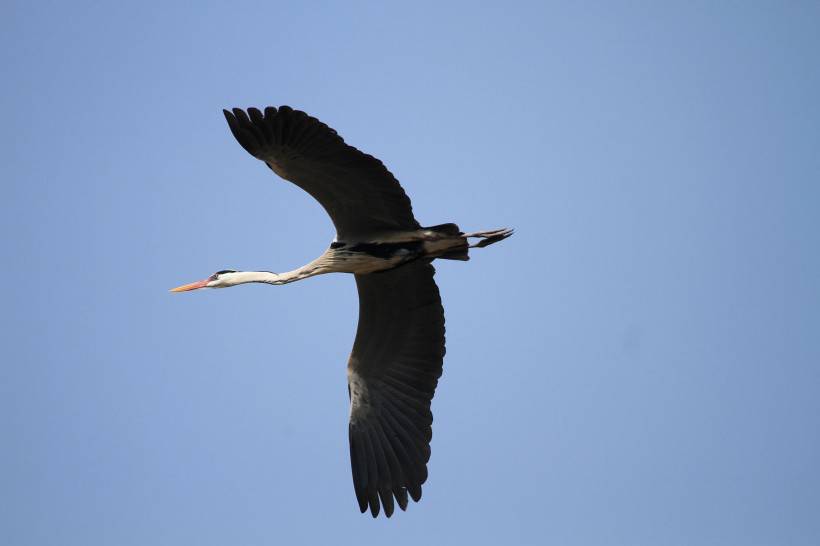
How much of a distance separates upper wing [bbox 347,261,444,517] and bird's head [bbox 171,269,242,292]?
1.42m

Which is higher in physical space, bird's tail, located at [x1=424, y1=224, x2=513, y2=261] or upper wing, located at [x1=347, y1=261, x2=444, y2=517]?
bird's tail, located at [x1=424, y1=224, x2=513, y2=261]

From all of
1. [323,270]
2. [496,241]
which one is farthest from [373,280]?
[496,241]

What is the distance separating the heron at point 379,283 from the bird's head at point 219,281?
0.01 meters

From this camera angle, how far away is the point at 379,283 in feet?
38.9

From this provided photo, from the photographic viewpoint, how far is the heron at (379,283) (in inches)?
411

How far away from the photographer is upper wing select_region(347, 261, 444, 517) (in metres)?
11.7

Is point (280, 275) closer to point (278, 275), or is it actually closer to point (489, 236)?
point (278, 275)

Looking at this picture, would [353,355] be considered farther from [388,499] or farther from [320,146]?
[320,146]

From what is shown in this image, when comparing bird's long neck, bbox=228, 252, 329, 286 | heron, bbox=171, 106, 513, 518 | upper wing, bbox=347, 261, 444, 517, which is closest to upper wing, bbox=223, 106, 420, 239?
heron, bbox=171, 106, 513, 518

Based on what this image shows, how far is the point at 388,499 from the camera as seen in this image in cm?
1166

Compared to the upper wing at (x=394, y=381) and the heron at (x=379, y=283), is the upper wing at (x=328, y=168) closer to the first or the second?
the heron at (x=379, y=283)

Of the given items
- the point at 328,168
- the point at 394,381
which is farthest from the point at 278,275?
the point at 394,381

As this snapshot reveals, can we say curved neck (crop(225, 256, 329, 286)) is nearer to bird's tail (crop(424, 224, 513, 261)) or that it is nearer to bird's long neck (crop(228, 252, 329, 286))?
bird's long neck (crop(228, 252, 329, 286))

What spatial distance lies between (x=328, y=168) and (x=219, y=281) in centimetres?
243
